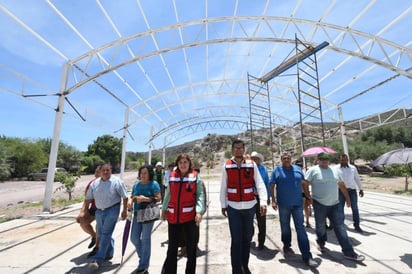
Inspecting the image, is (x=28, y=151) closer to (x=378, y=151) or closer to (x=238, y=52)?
(x=238, y=52)

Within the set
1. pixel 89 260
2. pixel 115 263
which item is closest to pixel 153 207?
pixel 115 263

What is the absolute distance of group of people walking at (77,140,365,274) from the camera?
282 centimetres

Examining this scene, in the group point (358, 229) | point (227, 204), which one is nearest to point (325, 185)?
point (227, 204)

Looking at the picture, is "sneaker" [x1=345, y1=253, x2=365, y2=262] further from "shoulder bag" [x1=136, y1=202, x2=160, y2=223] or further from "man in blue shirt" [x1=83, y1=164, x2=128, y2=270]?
"man in blue shirt" [x1=83, y1=164, x2=128, y2=270]

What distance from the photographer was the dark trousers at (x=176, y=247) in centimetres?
274

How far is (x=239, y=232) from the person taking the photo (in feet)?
9.46

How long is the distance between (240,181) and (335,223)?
6.74ft

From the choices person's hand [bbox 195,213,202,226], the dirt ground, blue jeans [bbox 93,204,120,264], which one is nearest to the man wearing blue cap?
person's hand [bbox 195,213,202,226]

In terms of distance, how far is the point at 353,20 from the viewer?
27.5 ft

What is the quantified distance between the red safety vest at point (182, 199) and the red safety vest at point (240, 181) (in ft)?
1.64

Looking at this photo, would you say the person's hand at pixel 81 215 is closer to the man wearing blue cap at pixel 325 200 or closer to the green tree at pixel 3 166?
the man wearing blue cap at pixel 325 200

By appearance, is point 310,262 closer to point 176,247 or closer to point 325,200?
point 325,200

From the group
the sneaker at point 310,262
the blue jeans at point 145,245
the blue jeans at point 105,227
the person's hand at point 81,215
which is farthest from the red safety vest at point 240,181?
the person's hand at point 81,215

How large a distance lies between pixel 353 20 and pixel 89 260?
11.1 metres
